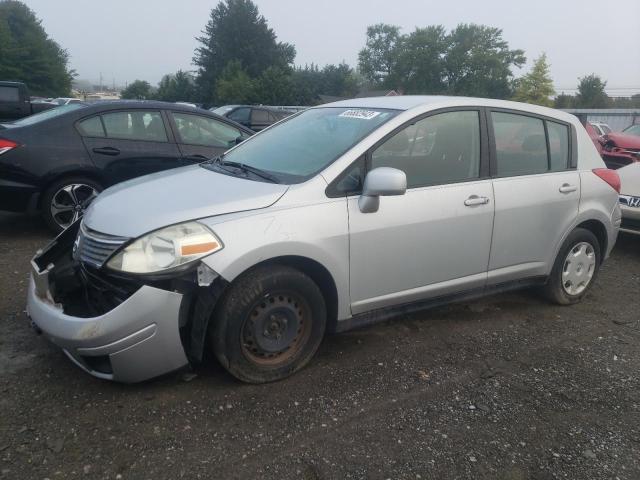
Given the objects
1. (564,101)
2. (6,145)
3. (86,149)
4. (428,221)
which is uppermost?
(6,145)

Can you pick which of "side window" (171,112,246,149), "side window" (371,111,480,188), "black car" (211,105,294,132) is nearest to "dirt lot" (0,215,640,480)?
"side window" (371,111,480,188)

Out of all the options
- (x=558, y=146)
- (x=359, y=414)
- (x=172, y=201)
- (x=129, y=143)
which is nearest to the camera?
(x=359, y=414)

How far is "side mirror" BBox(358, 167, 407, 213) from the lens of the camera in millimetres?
3000

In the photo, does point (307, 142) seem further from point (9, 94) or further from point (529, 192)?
point (9, 94)

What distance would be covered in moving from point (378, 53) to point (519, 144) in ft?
292

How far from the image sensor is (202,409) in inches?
110

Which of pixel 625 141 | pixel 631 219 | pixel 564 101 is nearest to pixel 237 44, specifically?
pixel 564 101

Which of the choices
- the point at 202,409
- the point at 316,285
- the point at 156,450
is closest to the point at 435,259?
the point at 316,285

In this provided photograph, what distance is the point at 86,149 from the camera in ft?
18.6

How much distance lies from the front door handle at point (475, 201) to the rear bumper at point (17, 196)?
14.3 feet

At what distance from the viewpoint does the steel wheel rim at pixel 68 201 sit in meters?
5.60

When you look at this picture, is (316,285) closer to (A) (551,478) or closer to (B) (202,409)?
(B) (202,409)

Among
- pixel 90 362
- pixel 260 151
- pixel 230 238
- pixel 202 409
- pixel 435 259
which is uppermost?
pixel 260 151

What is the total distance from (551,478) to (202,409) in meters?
1.74
